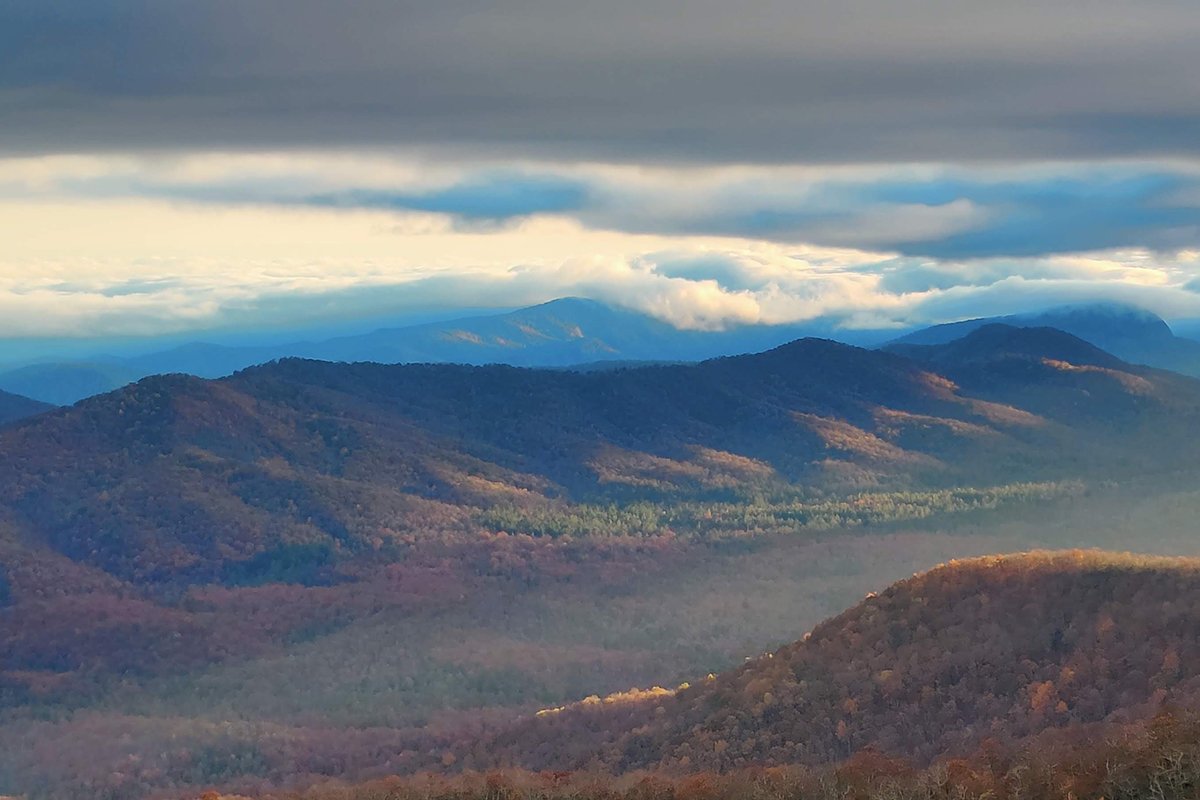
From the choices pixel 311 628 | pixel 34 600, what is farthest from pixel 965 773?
pixel 34 600

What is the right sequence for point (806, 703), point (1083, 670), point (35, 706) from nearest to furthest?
point (1083, 670) < point (806, 703) < point (35, 706)

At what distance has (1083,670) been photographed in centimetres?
7194

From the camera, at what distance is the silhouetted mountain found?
70250 mm

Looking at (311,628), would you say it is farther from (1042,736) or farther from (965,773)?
(965,773)

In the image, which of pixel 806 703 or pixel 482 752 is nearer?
pixel 806 703

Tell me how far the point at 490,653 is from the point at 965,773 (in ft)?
392

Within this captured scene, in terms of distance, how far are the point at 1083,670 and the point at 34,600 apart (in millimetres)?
147320

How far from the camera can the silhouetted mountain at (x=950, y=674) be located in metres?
70.2

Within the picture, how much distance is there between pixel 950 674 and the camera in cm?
7738

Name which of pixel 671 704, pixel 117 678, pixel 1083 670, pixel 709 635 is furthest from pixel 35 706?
pixel 1083 670

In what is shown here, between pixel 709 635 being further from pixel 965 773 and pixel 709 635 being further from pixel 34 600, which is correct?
pixel 965 773

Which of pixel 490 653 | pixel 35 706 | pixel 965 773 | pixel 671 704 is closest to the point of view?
pixel 965 773

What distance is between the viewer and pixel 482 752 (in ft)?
311

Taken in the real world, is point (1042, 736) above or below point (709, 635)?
above
